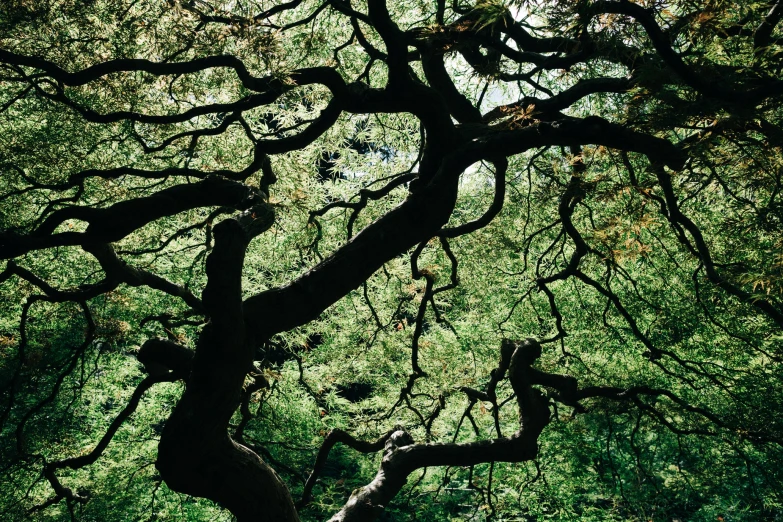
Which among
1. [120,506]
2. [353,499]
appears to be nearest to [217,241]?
[353,499]

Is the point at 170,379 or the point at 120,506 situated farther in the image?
the point at 120,506

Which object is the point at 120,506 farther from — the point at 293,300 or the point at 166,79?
the point at 293,300

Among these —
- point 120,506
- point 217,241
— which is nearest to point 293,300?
point 217,241

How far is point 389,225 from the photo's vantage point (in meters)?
3.45

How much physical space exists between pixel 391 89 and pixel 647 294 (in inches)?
187

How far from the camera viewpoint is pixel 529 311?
793cm

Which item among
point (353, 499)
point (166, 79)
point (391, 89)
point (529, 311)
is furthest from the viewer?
point (529, 311)

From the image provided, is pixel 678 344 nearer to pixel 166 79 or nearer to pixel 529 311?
pixel 529 311

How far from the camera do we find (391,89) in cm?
345

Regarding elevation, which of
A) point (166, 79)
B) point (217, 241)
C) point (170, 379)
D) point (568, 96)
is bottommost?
point (170, 379)

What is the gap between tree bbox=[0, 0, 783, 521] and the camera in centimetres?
293

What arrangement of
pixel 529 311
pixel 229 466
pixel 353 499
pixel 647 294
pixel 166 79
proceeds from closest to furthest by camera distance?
pixel 229 466 < pixel 353 499 < pixel 166 79 < pixel 647 294 < pixel 529 311

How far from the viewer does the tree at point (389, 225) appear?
293cm

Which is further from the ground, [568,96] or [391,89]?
[568,96]
